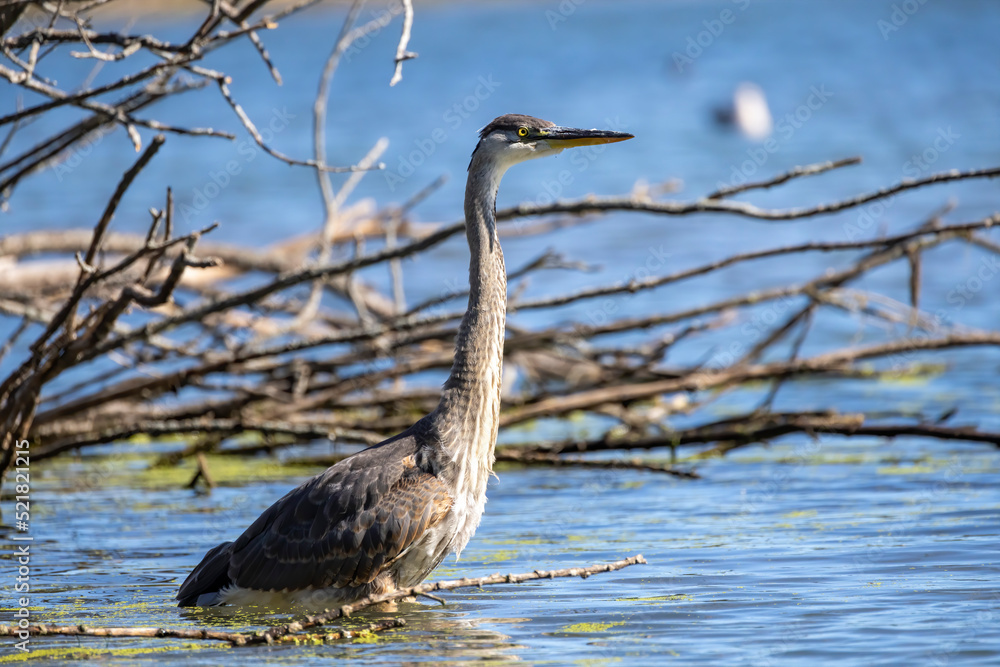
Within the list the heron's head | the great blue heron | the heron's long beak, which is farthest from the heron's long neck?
the heron's long beak

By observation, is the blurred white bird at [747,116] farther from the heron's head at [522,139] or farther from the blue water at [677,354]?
the heron's head at [522,139]

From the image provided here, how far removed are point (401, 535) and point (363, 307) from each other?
3.54 metres

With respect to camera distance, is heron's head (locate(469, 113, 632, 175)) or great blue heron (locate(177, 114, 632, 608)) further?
heron's head (locate(469, 113, 632, 175))

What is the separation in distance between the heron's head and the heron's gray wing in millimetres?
1343

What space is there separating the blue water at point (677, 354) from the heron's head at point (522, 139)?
6.17ft

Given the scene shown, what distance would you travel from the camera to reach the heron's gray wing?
15.0ft

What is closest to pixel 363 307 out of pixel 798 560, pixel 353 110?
pixel 798 560

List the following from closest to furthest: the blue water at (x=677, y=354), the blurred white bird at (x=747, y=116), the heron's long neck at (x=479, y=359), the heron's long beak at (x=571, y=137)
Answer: the blue water at (x=677, y=354) < the heron's long neck at (x=479, y=359) < the heron's long beak at (x=571, y=137) < the blurred white bird at (x=747, y=116)

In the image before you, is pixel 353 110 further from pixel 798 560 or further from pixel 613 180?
pixel 798 560

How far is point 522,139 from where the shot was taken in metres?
5.04

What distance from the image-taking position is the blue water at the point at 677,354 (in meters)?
4.47

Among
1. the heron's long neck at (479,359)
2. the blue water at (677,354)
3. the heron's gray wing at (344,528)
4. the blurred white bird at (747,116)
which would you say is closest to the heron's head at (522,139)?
the heron's long neck at (479,359)

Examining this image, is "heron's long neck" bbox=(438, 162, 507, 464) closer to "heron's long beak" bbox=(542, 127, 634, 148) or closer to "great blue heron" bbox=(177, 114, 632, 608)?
"great blue heron" bbox=(177, 114, 632, 608)

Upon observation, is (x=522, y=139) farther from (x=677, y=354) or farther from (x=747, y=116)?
(x=747, y=116)
